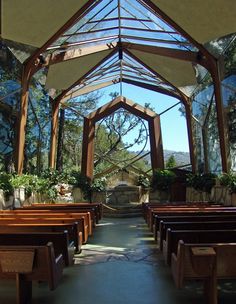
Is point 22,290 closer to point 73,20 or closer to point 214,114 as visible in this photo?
point 73,20

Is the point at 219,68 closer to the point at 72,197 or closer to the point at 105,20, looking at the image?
the point at 105,20

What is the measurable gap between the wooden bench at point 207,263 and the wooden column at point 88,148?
47.5ft

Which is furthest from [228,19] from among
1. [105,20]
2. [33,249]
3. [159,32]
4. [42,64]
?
[33,249]

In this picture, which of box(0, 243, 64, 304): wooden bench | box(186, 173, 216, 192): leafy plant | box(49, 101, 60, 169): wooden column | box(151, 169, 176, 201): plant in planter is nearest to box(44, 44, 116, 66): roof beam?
box(49, 101, 60, 169): wooden column

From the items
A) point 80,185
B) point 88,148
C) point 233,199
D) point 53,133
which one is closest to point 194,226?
point 233,199

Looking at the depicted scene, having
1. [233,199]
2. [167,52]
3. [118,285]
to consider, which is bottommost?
[118,285]

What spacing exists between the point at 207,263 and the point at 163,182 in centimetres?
1294

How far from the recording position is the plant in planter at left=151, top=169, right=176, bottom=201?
16016mm

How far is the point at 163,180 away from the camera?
16016 mm

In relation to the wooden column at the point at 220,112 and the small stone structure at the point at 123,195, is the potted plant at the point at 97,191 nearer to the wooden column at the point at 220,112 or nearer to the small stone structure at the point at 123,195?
the small stone structure at the point at 123,195

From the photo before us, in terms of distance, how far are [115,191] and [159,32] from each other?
7705mm

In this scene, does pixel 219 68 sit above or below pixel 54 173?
above

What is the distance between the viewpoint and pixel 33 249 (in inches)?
123

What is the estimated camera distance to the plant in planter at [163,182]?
52.5 feet
